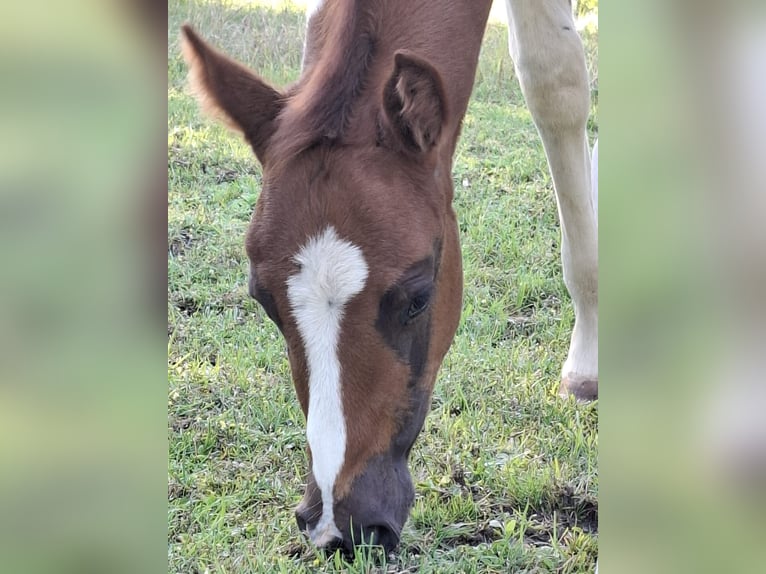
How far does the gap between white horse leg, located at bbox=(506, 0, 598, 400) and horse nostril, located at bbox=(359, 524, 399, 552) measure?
0.87 meters

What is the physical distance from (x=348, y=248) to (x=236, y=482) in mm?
781

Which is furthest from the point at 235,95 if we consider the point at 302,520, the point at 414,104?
the point at 302,520

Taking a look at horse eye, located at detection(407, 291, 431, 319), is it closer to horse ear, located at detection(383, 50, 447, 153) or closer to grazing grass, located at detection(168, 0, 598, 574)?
horse ear, located at detection(383, 50, 447, 153)

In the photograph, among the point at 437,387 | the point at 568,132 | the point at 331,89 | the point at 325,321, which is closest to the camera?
the point at 325,321

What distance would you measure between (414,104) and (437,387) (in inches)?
36.1

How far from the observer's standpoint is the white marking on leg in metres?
1.42

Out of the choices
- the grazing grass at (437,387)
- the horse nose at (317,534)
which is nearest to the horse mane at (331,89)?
the grazing grass at (437,387)

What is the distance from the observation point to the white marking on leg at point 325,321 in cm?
142

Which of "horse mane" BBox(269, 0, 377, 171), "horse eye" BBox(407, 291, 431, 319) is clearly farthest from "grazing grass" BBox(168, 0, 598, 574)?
"horse eye" BBox(407, 291, 431, 319)

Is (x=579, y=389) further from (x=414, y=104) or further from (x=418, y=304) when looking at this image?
(x=414, y=104)

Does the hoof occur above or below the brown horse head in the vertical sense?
below

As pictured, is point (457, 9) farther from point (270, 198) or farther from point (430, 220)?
point (270, 198)

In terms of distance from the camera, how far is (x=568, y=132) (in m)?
2.37
